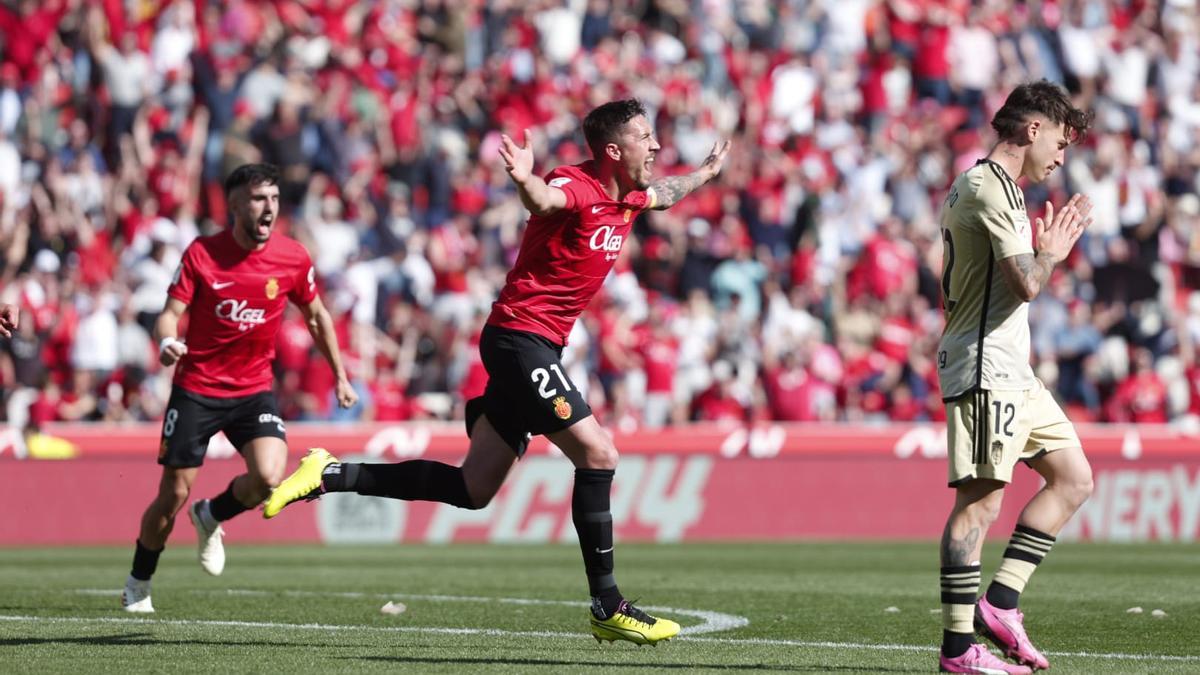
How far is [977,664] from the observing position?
773cm

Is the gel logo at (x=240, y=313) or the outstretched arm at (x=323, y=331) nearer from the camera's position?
the gel logo at (x=240, y=313)

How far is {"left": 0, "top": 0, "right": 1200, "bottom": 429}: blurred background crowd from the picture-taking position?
2155 centimetres

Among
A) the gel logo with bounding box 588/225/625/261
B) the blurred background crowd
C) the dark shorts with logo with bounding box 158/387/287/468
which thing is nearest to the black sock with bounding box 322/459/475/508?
the gel logo with bounding box 588/225/625/261

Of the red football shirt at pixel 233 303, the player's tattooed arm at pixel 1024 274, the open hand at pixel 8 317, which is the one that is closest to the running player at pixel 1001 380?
the player's tattooed arm at pixel 1024 274

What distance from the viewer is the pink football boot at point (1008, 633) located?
313 inches

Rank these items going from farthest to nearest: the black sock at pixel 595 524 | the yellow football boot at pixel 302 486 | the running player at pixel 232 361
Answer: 1. the running player at pixel 232 361
2. the yellow football boot at pixel 302 486
3. the black sock at pixel 595 524

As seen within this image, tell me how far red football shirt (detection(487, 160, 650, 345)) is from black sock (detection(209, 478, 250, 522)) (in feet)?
9.97

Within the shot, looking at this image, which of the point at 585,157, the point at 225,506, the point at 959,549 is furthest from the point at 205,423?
the point at 585,157

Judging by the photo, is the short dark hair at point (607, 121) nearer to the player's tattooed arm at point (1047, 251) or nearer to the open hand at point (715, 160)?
the open hand at point (715, 160)

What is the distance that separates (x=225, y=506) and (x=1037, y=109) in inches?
220

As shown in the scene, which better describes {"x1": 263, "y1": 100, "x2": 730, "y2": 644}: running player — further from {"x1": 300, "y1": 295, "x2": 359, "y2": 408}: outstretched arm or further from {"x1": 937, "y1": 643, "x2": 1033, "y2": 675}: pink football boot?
{"x1": 300, "y1": 295, "x2": 359, "y2": 408}: outstretched arm

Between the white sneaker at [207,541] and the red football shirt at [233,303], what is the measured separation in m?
0.72

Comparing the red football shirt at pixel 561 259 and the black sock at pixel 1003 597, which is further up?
the red football shirt at pixel 561 259

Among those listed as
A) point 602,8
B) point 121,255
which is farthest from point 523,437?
point 602,8
